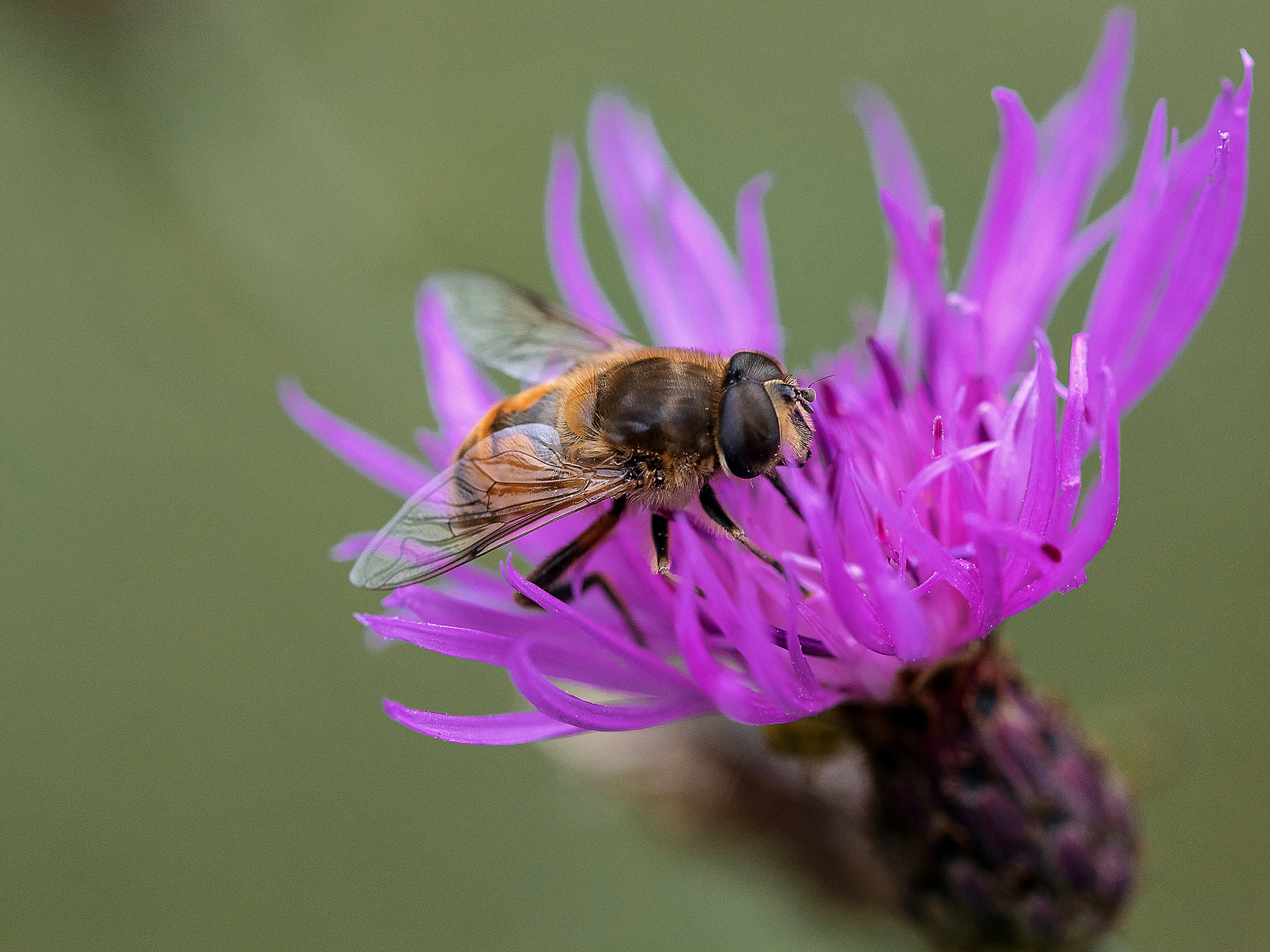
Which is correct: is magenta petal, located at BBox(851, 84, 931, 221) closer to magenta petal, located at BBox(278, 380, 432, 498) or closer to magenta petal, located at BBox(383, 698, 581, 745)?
magenta petal, located at BBox(278, 380, 432, 498)

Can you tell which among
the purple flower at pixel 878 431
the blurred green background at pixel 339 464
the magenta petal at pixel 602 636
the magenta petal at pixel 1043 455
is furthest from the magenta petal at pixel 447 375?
the magenta petal at pixel 1043 455

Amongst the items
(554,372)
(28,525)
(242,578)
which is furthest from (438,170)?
(28,525)

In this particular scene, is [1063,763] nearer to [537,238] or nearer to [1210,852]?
[1210,852]

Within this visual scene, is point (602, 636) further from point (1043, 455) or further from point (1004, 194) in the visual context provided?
point (1004, 194)

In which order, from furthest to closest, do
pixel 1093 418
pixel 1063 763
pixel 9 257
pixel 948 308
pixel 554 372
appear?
pixel 9 257 < pixel 554 372 < pixel 948 308 < pixel 1063 763 < pixel 1093 418

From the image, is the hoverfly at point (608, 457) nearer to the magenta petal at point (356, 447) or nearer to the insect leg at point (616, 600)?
the insect leg at point (616, 600)

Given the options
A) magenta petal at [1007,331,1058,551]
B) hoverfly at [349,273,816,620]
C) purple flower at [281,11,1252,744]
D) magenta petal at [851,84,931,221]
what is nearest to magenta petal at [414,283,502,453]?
purple flower at [281,11,1252,744]
